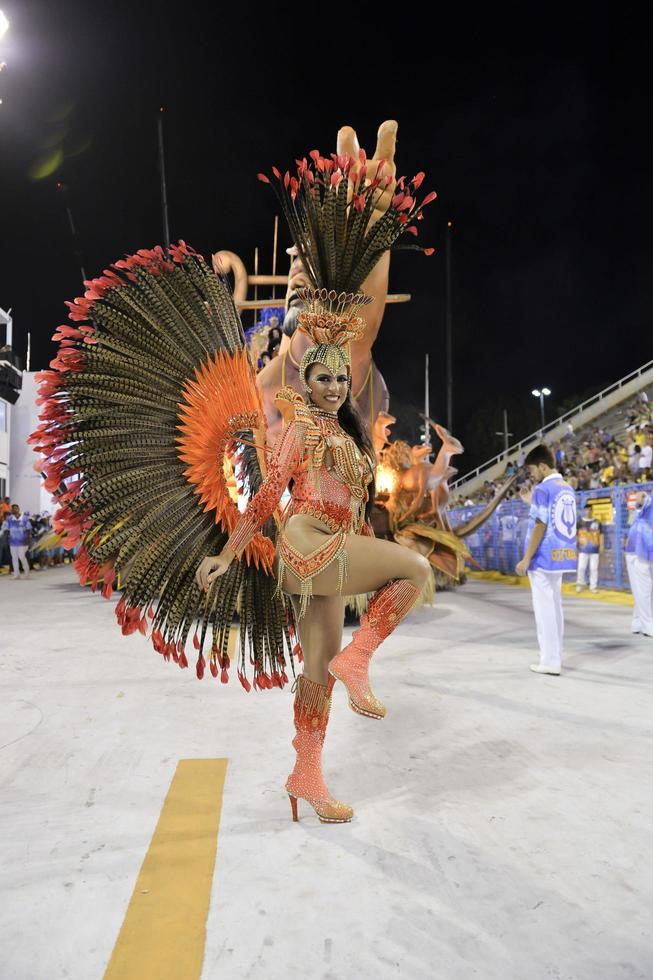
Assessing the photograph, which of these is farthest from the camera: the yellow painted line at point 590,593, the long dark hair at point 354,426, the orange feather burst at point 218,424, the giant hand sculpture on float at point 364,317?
the yellow painted line at point 590,593

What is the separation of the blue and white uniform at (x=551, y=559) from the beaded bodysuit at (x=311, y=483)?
3373mm

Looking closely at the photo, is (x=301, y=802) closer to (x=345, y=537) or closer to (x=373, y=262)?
(x=345, y=537)

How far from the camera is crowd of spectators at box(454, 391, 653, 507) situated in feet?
53.5

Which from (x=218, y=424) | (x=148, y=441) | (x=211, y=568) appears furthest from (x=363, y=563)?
(x=148, y=441)

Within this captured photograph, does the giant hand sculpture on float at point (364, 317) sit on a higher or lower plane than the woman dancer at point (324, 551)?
higher

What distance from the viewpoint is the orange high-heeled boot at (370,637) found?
2.54 meters

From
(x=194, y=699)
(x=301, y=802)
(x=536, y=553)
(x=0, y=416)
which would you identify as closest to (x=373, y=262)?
(x=301, y=802)

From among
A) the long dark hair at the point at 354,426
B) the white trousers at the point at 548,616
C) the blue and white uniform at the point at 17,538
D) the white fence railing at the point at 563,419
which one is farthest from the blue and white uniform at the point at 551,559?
the white fence railing at the point at 563,419

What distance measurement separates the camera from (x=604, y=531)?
39.9 feet

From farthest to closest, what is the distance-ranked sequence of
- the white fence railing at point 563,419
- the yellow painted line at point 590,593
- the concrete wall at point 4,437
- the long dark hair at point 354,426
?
the white fence railing at point 563,419, the concrete wall at point 4,437, the yellow painted line at point 590,593, the long dark hair at point 354,426

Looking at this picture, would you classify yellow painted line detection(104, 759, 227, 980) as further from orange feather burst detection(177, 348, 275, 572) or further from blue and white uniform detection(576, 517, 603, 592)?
blue and white uniform detection(576, 517, 603, 592)

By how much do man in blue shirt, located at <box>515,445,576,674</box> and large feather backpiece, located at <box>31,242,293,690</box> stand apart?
11.4 ft

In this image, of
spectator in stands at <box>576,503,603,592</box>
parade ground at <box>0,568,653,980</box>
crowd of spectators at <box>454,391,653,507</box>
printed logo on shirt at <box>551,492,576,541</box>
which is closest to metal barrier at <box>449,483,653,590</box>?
spectator in stands at <box>576,503,603,592</box>

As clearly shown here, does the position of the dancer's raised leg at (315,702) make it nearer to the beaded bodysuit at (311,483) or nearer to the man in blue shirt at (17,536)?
the beaded bodysuit at (311,483)
